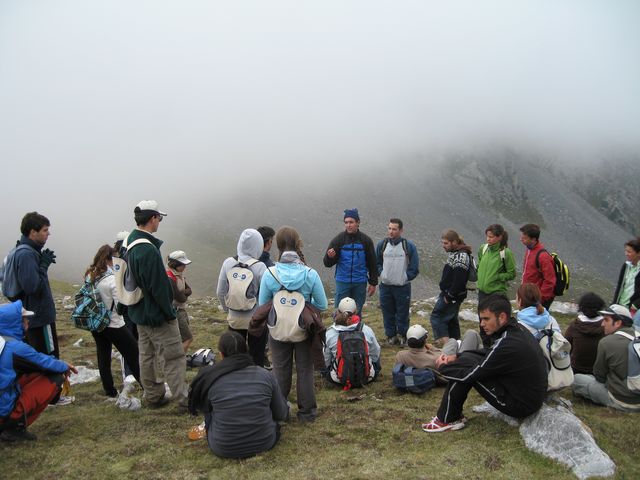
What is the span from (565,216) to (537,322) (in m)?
102

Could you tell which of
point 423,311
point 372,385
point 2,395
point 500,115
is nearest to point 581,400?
point 372,385

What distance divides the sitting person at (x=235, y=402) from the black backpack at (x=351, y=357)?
2.99 m

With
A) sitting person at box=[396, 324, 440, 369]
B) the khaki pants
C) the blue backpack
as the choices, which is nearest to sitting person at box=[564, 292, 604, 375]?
sitting person at box=[396, 324, 440, 369]

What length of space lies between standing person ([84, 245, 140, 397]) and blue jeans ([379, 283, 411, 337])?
7.01m

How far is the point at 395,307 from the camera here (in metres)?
13.7

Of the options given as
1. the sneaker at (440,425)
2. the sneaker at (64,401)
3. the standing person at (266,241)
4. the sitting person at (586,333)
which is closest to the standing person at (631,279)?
the sitting person at (586,333)

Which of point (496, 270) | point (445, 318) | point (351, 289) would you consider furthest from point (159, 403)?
point (496, 270)

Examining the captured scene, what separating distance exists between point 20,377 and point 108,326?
1.82 m

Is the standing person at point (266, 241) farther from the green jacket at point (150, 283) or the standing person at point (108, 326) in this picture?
the standing person at point (108, 326)

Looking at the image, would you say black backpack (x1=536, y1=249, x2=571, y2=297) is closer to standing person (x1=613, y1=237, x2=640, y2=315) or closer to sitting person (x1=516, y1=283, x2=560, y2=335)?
standing person (x1=613, y1=237, x2=640, y2=315)

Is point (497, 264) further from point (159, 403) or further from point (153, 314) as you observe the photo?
point (159, 403)

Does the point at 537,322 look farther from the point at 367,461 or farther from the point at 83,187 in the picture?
the point at 83,187

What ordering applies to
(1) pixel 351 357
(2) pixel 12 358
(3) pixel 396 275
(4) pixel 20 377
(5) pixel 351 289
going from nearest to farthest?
(2) pixel 12 358 < (4) pixel 20 377 < (1) pixel 351 357 < (5) pixel 351 289 < (3) pixel 396 275

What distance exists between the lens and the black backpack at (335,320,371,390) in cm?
953
